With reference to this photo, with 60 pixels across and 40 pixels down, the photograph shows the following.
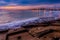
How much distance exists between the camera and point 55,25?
5.05 ft

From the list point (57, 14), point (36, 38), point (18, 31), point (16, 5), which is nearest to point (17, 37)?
point (18, 31)

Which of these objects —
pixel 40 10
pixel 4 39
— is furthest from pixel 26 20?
pixel 4 39

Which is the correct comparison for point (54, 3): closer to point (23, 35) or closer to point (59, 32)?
point (59, 32)

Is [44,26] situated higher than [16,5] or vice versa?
[16,5]

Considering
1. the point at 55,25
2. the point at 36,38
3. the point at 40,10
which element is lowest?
the point at 36,38

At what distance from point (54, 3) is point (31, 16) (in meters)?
0.25

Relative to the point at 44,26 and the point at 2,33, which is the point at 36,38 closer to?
the point at 44,26

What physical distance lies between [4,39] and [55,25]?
487 mm

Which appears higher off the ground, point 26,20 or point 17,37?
point 26,20

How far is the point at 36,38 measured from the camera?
154 centimetres

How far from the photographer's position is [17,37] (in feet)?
5.12

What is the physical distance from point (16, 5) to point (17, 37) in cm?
30

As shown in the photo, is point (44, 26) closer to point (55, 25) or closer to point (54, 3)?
point (55, 25)

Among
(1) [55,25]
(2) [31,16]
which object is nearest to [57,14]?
(1) [55,25]
